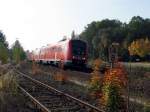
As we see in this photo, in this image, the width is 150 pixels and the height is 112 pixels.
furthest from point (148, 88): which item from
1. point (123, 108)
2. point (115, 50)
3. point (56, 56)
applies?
point (56, 56)

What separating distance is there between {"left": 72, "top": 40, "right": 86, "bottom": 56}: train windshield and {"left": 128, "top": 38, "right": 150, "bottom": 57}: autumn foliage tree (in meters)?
65.7

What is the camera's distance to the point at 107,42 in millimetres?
109062

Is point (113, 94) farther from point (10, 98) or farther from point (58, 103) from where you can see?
point (10, 98)

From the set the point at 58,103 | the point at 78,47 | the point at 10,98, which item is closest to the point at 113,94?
the point at 58,103

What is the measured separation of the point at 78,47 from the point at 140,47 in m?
68.2

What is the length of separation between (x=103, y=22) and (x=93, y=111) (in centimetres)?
12217

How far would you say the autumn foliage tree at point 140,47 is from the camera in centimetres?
10244

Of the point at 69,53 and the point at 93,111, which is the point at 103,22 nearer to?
the point at 69,53

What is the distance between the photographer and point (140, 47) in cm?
10281

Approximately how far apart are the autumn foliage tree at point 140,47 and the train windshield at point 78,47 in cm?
6573

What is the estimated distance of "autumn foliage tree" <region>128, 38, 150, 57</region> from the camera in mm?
102438

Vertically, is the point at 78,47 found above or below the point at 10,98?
above

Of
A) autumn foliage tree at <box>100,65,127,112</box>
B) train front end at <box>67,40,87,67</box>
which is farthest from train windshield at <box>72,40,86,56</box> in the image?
autumn foliage tree at <box>100,65,127,112</box>

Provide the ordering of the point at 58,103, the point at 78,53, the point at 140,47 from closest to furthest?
the point at 58,103 → the point at 78,53 → the point at 140,47
